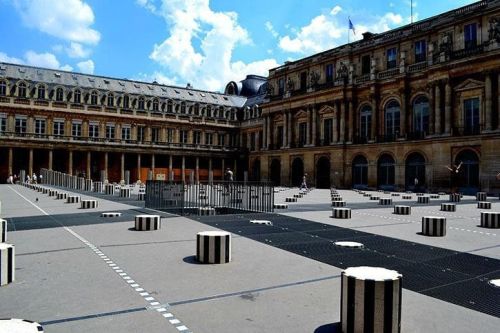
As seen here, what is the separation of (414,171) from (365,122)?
9.69 m

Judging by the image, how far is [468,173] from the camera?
39250 mm

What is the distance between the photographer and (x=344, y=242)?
35.3 feet

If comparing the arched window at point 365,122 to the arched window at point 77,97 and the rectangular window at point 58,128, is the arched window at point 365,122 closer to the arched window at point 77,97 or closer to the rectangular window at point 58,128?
the arched window at point 77,97

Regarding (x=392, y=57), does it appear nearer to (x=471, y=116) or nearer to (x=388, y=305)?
(x=471, y=116)

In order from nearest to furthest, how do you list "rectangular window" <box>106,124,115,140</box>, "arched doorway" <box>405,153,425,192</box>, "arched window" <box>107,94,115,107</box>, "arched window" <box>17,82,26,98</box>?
"arched doorway" <box>405,153,425,192</box> → "arched window" <box>17,82,26,98</box> → "rectangular window" <box>106,124,115,140</box> → "arched window" <box>107,94,115,107</box>

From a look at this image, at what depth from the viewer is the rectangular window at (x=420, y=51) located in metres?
44.5

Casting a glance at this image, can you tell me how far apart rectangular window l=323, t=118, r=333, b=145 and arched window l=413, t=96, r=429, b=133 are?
478 inches

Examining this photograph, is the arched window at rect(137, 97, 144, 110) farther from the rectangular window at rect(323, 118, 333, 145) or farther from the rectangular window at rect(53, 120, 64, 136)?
the rectangular window at rect(323, 118, 333, 145)

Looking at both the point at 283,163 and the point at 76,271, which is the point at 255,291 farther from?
the point at 283,163

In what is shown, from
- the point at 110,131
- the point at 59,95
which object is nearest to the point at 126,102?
the point at 110,131

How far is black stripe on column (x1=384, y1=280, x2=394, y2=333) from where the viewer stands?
14.8ft

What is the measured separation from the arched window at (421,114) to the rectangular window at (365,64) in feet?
29.6

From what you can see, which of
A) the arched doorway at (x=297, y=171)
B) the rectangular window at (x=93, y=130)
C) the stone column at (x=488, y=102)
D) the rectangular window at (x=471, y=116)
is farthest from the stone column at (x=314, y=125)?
the rectangular window at (x=93, y=130)

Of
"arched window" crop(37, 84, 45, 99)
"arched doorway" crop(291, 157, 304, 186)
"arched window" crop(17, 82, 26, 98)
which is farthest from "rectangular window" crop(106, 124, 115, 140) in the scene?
"arched doorway" crop(291, 157, 304, 186)
